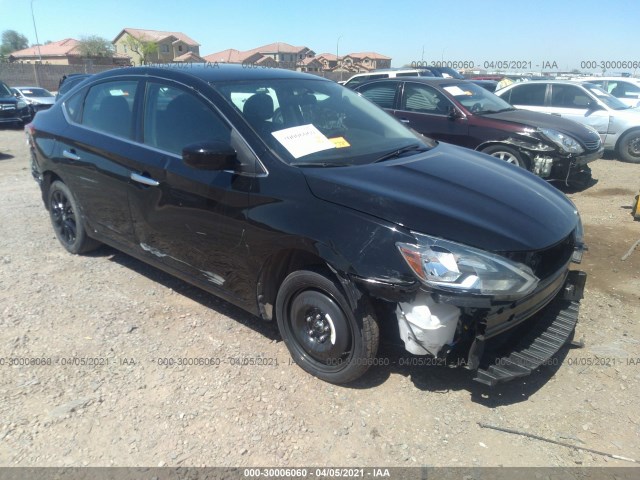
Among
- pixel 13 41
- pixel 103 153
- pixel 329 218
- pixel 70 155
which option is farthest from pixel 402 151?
pixel 13 41

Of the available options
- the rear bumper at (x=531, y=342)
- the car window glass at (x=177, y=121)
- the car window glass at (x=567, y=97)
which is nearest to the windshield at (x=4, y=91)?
the car window glass at (x=177, y=121)

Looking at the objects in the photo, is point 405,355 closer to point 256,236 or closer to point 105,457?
point 256,236

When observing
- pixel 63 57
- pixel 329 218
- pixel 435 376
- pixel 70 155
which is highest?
pixel 63 57

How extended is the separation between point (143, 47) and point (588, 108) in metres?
64.2

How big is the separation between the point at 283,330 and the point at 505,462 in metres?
1.42

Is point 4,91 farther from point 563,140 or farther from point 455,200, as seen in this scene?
point 455,200

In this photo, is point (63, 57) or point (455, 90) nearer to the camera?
point (455, 90)

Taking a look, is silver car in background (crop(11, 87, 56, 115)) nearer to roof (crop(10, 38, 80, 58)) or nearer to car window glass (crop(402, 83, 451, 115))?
car window glass (crop(402, 83, 451, 115))

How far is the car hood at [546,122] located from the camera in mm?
7262

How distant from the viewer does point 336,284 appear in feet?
8.91

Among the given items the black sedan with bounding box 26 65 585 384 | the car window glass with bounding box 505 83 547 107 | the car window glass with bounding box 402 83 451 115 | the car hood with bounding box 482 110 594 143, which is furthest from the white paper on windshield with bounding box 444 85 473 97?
the black sedan with bounding box 26 65 585 384

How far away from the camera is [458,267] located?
95.8 inches

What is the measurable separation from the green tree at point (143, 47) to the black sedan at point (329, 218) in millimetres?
61773

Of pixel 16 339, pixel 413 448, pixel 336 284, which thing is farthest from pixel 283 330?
pixel 16 339
